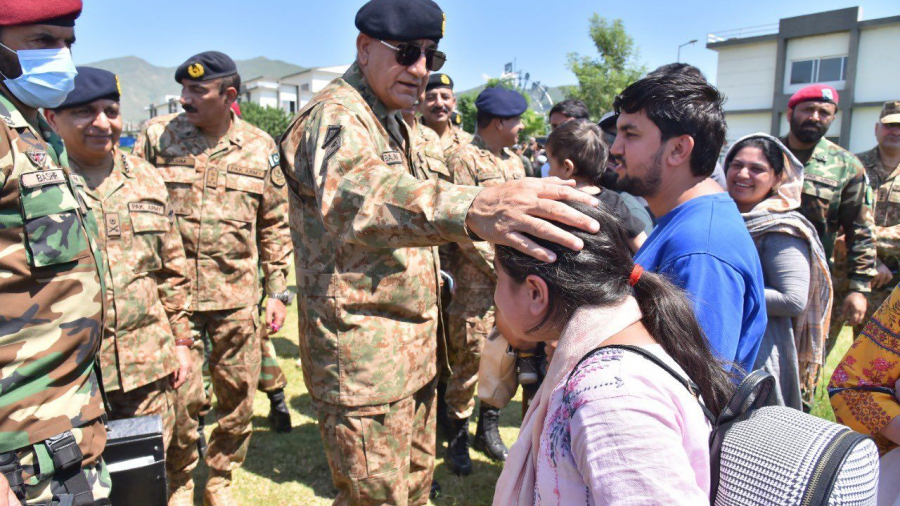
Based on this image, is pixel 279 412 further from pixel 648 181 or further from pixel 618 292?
pixel 618 292

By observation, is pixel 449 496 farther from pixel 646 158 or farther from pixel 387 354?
pixel 646 158

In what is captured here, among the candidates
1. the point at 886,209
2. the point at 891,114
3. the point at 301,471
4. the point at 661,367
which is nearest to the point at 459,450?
the point at 301,471

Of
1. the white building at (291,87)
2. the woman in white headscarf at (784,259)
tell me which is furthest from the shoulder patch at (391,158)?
the white building at (291,87)

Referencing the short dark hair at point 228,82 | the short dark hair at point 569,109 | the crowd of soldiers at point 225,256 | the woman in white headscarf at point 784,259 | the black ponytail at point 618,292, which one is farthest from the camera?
the short dark hair at point 569,109

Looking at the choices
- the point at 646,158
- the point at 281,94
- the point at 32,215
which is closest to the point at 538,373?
the point at 646,158

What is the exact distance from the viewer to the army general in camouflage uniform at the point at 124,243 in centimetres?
287

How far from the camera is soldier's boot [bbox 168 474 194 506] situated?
3393mm

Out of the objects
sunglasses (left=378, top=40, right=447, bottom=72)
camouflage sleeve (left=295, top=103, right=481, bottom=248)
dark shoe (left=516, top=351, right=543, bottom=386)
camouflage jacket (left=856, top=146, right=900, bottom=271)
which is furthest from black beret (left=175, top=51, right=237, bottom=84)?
camouflage jacket (left=856, top=146, right=900, bottom=271)

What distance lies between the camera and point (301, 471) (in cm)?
416

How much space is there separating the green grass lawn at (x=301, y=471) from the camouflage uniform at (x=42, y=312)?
6.68 ft

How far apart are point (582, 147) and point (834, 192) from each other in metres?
2.40

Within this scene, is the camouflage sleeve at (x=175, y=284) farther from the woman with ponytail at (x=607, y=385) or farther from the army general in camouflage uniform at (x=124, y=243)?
the woman with ponytail at (x=607, y=385)

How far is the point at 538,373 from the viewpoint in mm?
3121

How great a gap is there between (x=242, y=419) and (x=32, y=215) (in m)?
2.30
